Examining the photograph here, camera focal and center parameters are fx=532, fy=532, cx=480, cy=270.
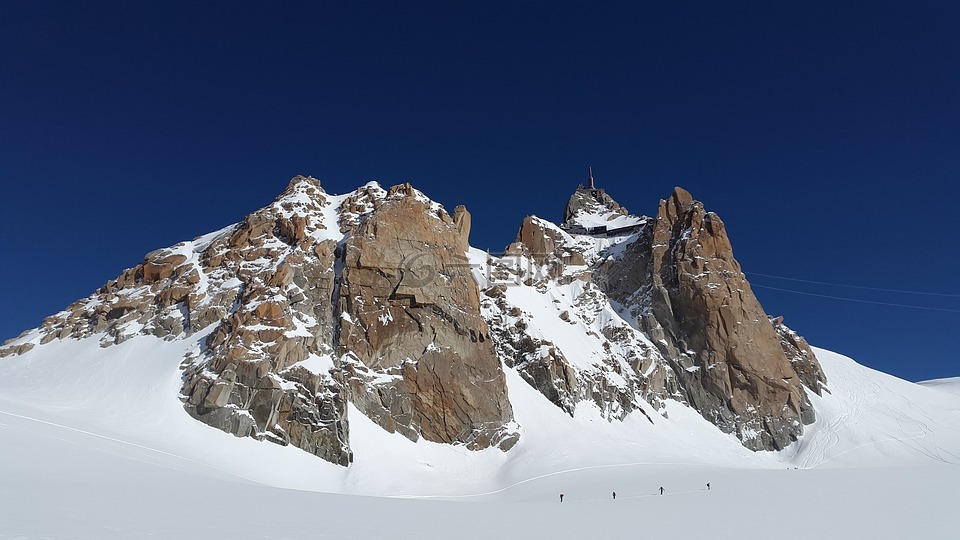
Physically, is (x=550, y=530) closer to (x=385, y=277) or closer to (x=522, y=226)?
(x=385, y=277)

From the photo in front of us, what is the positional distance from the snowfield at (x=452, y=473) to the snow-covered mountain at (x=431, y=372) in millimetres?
332

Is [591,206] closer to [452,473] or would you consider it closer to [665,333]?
[665,333]

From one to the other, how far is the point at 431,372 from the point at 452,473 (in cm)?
996

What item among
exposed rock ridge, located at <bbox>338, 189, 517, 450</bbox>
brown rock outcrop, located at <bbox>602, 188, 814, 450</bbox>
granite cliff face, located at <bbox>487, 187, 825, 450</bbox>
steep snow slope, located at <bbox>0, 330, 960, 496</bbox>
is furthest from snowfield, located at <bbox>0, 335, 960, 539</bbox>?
brown rock outcrop, located at <bbox>602, 188, 814, 450</bbox>

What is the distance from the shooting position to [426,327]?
54562mm

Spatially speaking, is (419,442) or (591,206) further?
(591,206)

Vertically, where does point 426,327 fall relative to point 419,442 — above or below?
above

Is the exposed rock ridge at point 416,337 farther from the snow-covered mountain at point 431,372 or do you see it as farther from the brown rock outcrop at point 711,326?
the brown rock outcrop at point 711,326

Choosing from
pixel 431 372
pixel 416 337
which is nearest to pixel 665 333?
pixel 431 372

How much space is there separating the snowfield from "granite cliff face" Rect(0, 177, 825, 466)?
7.00ft

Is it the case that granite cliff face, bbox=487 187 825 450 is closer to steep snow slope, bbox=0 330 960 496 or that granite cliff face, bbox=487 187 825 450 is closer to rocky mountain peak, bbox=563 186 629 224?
steep snow slope, bbox=0 330 960 496

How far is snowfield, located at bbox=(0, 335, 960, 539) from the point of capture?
14.3 metres

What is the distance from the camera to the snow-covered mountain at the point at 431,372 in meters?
39.5

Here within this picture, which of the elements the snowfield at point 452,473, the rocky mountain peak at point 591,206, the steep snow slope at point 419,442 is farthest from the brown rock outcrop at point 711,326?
the rocky mountain peak at point 591,206
